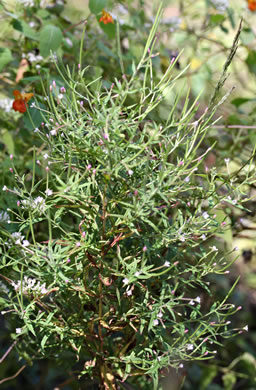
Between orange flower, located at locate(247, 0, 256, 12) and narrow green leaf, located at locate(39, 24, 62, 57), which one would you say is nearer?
narrow green leaf, located at locate(39, 24, 62, 57)

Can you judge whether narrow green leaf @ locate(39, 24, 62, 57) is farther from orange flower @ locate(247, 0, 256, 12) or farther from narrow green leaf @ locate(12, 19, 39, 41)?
orange flower @ locate(247, 0, 256, 12)

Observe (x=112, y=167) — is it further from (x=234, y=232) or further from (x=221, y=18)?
(x=221, y=18)

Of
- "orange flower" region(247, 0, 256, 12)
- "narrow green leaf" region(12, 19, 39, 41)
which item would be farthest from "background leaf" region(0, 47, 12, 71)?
"orange flower" region(247, 0, 256, 12)

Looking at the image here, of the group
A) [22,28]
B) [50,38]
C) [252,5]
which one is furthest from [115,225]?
[252,5]

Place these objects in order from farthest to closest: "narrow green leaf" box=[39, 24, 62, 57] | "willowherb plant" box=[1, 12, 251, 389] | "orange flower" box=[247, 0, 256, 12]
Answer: "orange flower" box=[247, 0, 256, 12], "narrow green leaf" box=[39, 24, 62, 57], "willowherb plant" box=[1, 12, 251, 389]

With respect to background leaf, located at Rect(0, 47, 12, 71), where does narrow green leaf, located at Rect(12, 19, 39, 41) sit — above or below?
above

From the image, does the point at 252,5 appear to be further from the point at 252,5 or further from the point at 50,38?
the point at 50,38

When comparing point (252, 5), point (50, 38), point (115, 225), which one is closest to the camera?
point (115, 225)

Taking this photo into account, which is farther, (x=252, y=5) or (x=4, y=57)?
(x=252, y=5)

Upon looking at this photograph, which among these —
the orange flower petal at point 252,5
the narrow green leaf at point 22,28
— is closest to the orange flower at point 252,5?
the orange flower petal at point 252,5

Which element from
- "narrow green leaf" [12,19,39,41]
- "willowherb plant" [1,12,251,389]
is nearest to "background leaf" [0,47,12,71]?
"narrow green leaf" [12,19,39,41]

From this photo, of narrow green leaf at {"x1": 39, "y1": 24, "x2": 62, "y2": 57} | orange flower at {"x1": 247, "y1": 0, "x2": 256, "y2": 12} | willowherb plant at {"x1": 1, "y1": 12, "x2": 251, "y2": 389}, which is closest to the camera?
willowherb plant at {"x1": 1, "y1": 12, "x2": 251, "y2": 389}

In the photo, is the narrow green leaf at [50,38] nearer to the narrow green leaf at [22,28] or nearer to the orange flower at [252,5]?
the narrow green leaf at [22,28]
